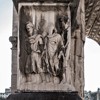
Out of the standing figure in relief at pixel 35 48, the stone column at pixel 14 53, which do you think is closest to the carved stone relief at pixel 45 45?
the standing figure in relief at pixel 35 48

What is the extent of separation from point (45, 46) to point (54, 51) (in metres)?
0.18

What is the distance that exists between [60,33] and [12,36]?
4957mm

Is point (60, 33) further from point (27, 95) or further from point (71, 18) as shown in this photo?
point (27, 95)

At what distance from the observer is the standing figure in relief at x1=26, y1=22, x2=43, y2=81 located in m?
10.3

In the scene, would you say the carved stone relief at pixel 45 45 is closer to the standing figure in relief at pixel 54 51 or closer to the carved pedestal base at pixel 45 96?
the standing figure in relief at pixel 54 51

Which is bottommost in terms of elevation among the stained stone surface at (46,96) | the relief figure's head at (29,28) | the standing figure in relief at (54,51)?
the stained stone surface at (46,96)

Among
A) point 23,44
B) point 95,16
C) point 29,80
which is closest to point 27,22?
point 23,44

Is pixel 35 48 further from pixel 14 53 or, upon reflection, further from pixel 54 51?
pixel 14 53

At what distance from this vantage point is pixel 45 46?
10.4 metres

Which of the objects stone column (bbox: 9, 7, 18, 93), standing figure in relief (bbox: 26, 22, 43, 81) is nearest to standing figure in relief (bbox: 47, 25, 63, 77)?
standing figure in relief (bbox: 26, 22, 43, 81)

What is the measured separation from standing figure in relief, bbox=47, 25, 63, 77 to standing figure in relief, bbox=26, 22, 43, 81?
15 cm

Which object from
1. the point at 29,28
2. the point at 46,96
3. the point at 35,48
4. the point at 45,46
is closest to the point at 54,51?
the point at 45,46

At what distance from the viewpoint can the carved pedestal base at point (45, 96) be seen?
995 centimetres

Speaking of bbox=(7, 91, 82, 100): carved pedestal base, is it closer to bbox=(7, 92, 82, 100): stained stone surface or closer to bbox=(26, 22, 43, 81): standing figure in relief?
bbox=(7, 92, 82, 100): stained stone surface
